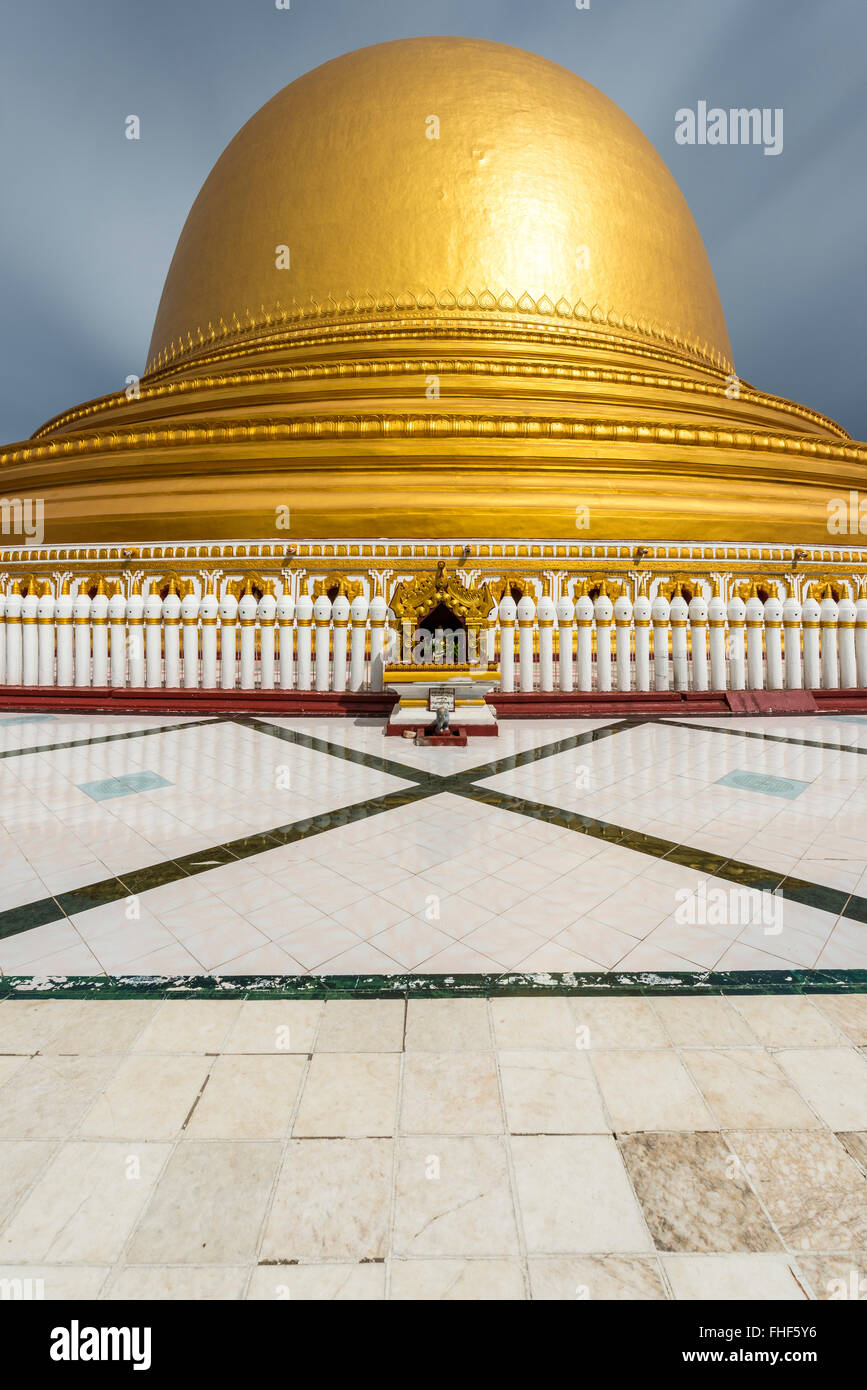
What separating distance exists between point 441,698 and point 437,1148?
16.3 feet

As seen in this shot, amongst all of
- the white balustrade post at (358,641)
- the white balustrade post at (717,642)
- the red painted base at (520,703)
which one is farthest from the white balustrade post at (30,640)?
the white balustrade post at (717,642)

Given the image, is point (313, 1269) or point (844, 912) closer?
point (313, 1269)

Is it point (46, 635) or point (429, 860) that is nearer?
point (429, 860)

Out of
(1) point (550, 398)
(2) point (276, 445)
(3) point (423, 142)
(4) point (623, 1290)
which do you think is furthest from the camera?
(3) point (423, 142)

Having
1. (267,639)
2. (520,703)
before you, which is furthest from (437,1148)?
(267,639)

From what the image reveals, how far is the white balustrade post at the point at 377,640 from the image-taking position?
7.48 meters

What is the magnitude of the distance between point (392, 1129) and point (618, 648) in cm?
668

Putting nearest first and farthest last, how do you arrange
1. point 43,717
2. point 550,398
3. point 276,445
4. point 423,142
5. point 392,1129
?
point 392,1129
point 43,717
point 276,445
point 550,398
point 423,142

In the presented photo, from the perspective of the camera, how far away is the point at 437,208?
11.8 meters

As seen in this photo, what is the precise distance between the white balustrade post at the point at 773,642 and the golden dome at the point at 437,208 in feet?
25.3

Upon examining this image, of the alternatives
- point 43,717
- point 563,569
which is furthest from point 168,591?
point 563,569

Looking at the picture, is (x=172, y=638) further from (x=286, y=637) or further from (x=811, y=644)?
(x=811, y=644)

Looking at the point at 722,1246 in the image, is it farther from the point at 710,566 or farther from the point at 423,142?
the point at 423,142

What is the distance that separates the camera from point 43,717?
7.43 m
